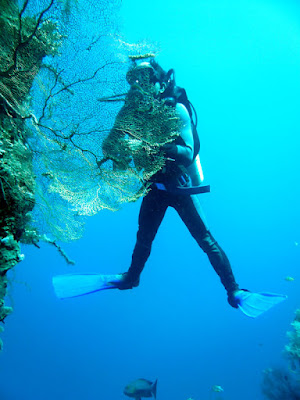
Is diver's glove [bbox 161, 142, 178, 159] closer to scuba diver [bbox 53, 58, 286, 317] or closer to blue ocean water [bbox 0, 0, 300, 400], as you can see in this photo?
scuba diver [bbox 53, 58, 286, 317]

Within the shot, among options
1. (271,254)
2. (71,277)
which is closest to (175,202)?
(71,277)

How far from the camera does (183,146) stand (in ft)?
12.4

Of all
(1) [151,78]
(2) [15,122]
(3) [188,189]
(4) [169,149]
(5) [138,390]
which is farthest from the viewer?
(5) [138,390]

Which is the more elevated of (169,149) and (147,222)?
(169,149)

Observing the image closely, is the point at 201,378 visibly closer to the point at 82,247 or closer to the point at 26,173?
the point at 82,247

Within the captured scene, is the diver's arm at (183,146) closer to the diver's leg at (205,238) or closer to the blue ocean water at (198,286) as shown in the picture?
the diver's leg at (205,238)

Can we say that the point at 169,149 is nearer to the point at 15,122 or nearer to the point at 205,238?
the point at 205,238

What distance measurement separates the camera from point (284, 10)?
24969mm

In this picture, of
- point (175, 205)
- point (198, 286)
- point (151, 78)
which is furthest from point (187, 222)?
point (198, 286)

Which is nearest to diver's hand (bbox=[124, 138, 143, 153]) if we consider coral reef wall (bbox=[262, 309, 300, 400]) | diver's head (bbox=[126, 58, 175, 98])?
diver's head (bbox=[126, 58, 175, 98])

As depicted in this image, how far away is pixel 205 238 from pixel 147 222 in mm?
1063

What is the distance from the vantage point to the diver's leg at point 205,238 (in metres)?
4.36

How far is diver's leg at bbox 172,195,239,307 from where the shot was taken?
4.36 m

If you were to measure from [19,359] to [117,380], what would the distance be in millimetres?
15675
